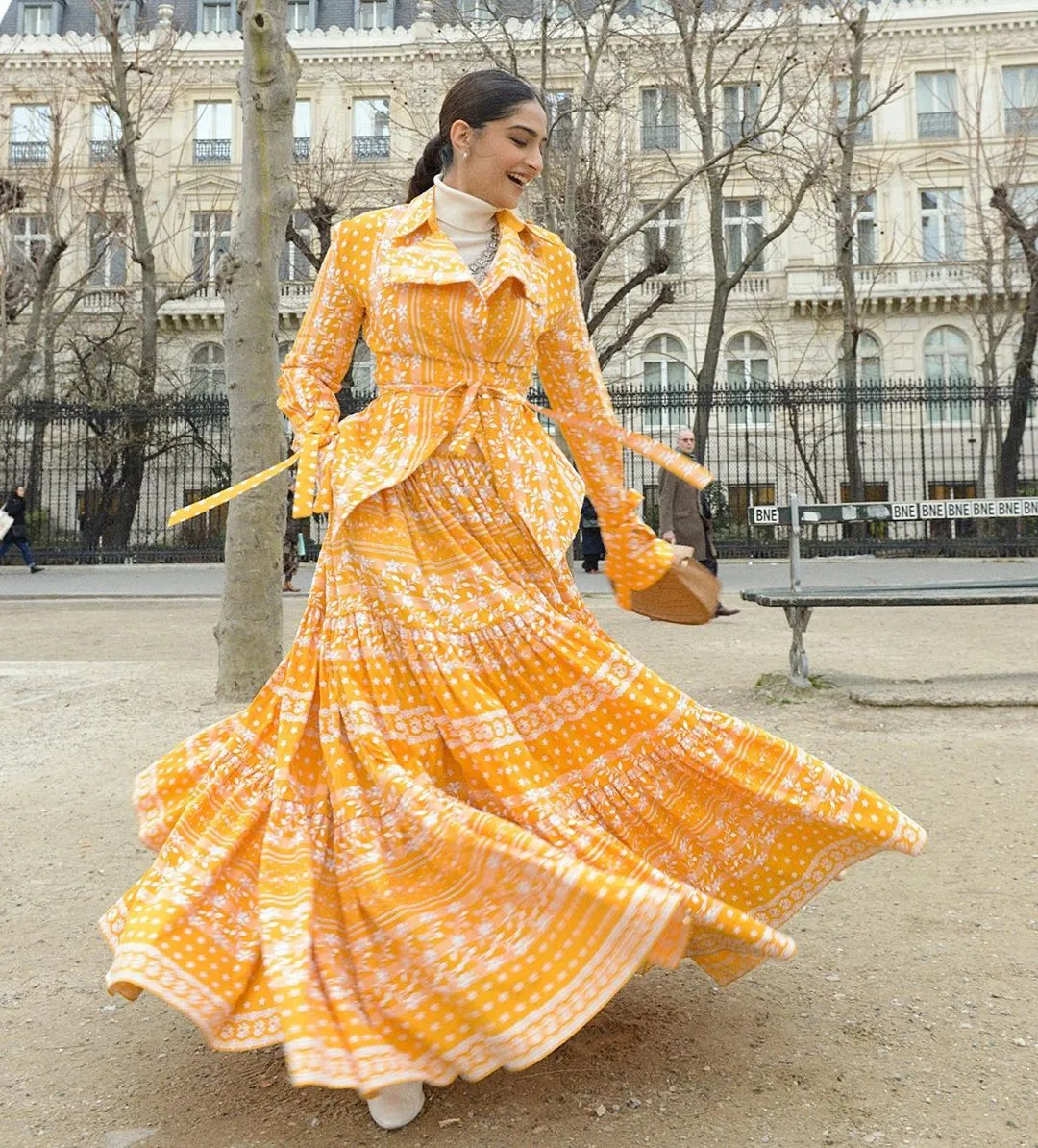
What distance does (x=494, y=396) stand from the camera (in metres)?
2.31

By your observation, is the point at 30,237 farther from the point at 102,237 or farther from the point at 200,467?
the point at 200,467

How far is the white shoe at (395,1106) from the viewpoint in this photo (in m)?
1.86

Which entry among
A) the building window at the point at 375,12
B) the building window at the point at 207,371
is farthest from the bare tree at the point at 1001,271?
the building window at the point at 207,371

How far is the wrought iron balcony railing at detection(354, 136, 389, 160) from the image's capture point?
2931 cm

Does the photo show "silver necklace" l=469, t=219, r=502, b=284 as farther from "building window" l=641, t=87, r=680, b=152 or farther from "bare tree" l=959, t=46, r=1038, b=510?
"building window" l=641, t=87, r=680, b=152

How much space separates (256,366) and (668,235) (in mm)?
18005

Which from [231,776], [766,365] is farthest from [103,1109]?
[766,365]

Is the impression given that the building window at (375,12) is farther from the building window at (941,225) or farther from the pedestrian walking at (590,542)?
the pedestrian walking at (590,542)

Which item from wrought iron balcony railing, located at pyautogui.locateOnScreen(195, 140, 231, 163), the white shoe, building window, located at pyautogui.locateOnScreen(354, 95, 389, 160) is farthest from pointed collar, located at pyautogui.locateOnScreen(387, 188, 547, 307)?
wrought iron balcony railing, located at pyautogui.locateOnScreen(195, 140, 231, 163)

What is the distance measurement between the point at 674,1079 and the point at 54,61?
33.5m

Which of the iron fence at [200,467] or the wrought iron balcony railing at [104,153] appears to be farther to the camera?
the wrought iron balcony railing at [104,153]

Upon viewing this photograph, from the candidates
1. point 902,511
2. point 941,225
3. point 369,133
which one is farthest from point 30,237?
point 902,511

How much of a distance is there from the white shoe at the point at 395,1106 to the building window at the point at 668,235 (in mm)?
17406

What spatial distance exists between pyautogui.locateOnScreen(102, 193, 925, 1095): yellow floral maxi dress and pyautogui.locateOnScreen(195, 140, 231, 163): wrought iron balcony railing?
1263 inches
